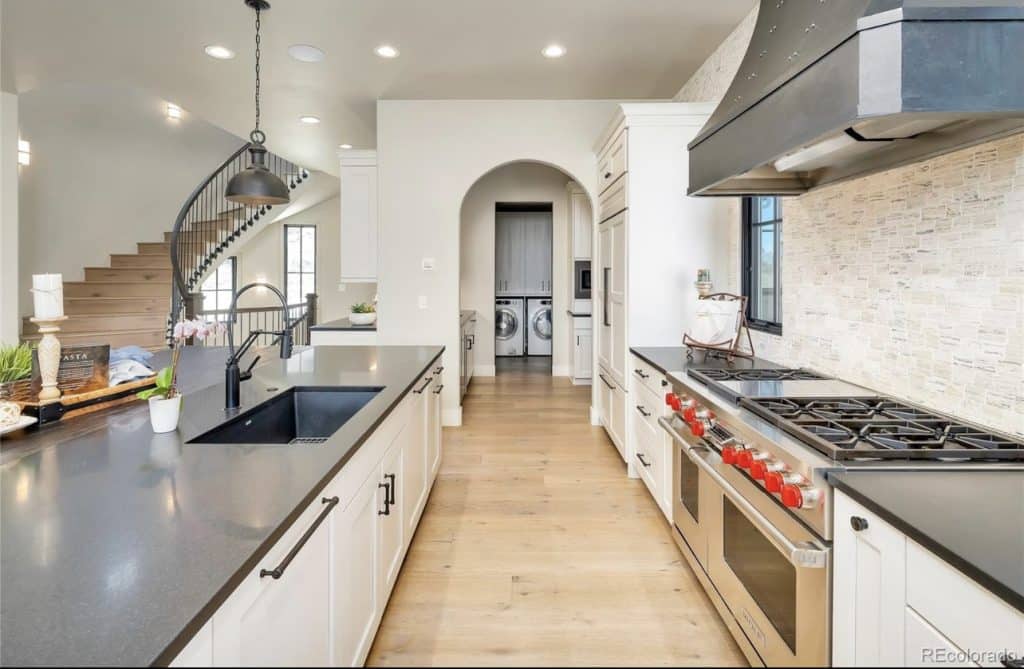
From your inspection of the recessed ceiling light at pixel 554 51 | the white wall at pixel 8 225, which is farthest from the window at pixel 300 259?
the recessed ceiling light at pixel 554 51

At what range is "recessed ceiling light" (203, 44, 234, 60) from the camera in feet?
11.8

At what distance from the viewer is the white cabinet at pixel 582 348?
676 centimetres

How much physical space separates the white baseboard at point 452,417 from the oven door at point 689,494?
2628mm

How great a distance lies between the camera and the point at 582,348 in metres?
6.79

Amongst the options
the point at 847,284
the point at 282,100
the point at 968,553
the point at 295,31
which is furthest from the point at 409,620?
the point at 282,100

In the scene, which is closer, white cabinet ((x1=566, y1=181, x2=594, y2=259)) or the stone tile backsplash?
the stone tile backsplash

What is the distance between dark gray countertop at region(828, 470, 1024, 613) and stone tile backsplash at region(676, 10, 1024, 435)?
0.51 m

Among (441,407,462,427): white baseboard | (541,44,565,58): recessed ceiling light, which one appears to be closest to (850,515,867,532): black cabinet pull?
(541,44,565,58): recessed ceiling light

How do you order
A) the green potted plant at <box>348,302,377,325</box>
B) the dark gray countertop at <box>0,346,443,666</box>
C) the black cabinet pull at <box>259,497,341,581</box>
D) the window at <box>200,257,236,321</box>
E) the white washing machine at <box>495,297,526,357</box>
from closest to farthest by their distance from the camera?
the dark gray countertop at <box>0,346,443,666</box> → the black cabinet pull at <box>259,497,341,581</box> → the green potted plant at <box>348,302,377,325</box> → the white washing machine at <box>495,297,526,357</box> → the window at <box>200,257,236,321</box>

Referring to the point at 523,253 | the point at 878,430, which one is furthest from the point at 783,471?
the point at 523,253

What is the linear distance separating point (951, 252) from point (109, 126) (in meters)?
7.85

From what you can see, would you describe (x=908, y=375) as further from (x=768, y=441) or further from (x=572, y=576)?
(x=572, y=576)

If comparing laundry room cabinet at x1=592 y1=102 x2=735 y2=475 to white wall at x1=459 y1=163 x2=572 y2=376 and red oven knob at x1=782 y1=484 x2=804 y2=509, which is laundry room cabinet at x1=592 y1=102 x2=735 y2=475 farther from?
white wall at x1=459 y1=163 x2=572 y2=376

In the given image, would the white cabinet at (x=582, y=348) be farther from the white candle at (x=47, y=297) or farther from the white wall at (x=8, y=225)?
the white candle at (x=47, y=297)
